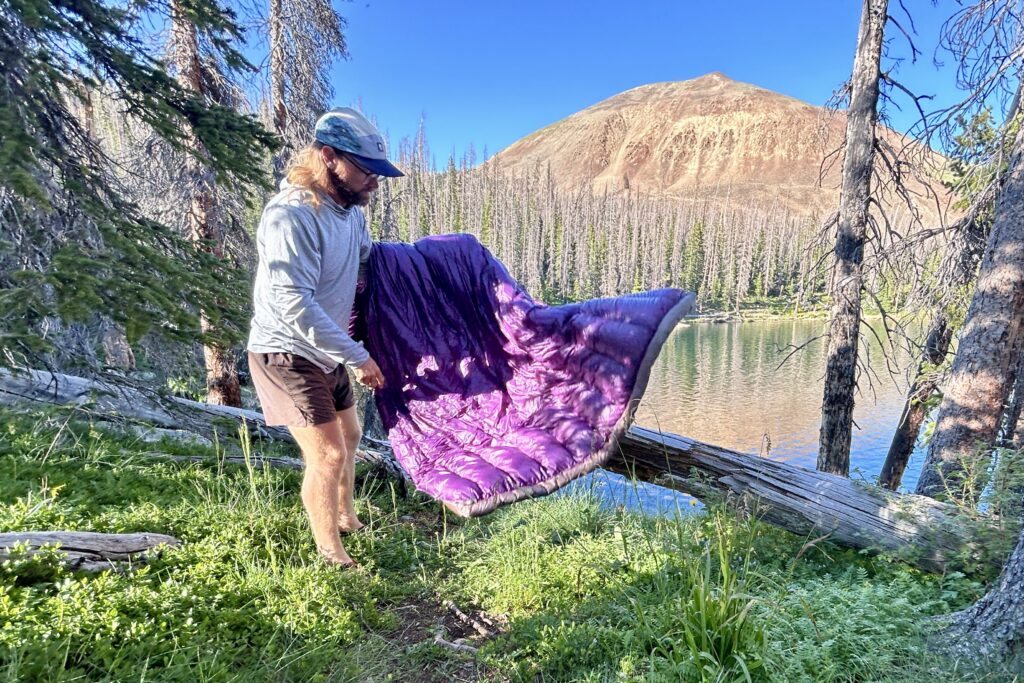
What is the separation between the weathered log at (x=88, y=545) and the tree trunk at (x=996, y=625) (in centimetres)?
326

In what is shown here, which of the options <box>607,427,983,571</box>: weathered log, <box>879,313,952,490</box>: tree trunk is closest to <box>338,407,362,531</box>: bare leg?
<box>607,427,983,571</box>: weathered log

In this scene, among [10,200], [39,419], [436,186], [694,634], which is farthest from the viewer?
[436,186]

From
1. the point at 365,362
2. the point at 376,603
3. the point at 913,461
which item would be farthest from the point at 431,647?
the point at 913,461

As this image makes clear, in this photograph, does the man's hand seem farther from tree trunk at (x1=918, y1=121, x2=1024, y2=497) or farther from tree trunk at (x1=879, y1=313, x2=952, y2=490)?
tree trunk at (x1=879, y1=313, x2=952, y2=490)

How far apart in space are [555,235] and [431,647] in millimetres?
63325

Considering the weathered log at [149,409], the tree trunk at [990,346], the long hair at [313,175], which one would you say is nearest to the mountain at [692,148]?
the tree trunk at [990,346]

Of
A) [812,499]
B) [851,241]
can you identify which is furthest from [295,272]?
[851,241]

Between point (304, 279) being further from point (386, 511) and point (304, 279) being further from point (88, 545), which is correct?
point (386, 511)

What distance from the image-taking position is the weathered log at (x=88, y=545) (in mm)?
2004

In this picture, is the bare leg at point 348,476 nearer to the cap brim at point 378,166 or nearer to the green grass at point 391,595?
the green grass at point 391,595

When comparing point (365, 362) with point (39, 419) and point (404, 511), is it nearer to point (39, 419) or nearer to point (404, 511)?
point (404, 511)

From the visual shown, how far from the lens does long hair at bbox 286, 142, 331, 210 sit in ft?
7.42

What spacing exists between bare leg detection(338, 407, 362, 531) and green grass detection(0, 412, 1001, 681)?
0.51ft

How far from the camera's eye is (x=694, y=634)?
1.88 metres
